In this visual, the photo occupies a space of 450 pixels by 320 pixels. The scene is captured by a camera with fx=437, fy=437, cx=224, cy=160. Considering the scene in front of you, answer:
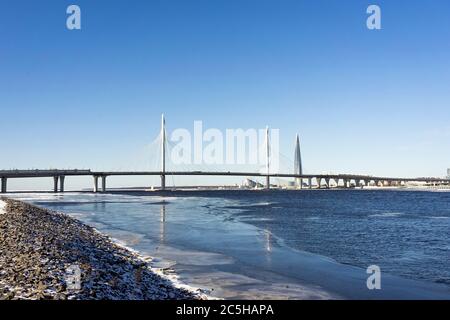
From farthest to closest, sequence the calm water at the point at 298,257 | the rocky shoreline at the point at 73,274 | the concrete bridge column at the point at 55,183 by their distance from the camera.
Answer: the concrete bridge column at the point at 55,183, the calm water at the point at 298,257, the rocky shoreline at the point at 73,274

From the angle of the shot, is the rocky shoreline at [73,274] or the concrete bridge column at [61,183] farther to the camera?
the concrete bridge column at [61,183]

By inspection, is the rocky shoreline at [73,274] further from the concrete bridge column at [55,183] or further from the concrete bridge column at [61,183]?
the concrete bridge column at [61,183]

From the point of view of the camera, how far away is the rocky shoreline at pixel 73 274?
10.1 meters

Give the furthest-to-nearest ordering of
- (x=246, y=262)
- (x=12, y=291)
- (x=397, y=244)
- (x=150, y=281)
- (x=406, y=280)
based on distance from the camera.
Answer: (x=397, y=244) → (x=246, y=262) → (x=406, y=280) → (x=150, y=281) → (x=12, y=291)

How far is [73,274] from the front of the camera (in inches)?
470

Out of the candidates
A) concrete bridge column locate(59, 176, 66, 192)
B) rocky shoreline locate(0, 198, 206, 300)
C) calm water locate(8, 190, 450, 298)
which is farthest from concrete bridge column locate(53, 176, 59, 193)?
rocky shoreline locate(0, 198, 206, 300)

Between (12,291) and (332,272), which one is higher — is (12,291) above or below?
above

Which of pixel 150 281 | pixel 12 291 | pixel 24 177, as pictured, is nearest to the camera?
pixel 12 291

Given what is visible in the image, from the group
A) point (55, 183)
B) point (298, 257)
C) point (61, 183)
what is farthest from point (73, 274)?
point (61, 183)

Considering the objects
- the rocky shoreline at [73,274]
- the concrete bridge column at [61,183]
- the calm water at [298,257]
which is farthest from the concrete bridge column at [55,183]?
the rocky shoreline at [73,274]

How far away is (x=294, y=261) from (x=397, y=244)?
29.7ft
